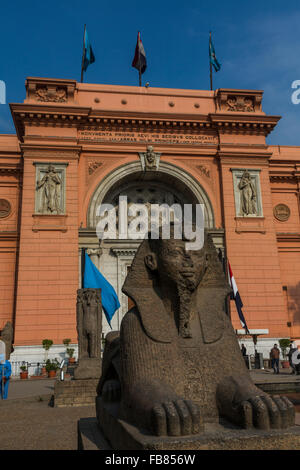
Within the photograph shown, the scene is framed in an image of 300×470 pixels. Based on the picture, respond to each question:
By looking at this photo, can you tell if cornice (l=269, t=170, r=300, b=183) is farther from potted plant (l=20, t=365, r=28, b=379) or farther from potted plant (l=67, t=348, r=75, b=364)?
potted plant (l=20, t=365, r=28, b=379)

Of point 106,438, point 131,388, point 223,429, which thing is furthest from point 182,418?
point 106,438

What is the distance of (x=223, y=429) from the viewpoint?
253 centimetres

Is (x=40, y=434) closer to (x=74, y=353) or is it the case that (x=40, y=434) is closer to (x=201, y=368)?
(x=201, y=368)

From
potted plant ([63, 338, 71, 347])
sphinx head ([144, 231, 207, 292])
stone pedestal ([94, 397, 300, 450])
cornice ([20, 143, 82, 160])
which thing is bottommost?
stone pedestal ([94, 397, 300, 450])

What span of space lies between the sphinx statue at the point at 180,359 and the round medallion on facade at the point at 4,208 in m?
17.1

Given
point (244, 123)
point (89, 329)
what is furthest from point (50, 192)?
point (244, 123)

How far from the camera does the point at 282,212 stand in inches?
847

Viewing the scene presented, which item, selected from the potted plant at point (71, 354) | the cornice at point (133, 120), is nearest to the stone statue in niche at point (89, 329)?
the potted plant at point (71, 354)

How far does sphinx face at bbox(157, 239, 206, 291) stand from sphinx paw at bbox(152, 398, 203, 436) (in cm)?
107

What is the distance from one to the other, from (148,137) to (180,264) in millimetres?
17167

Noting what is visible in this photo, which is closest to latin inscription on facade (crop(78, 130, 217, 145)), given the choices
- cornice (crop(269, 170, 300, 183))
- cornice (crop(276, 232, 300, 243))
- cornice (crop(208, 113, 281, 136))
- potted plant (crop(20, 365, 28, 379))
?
cornice (crop(208, 113, 281, 136))

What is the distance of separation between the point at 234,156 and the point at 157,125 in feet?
13.5

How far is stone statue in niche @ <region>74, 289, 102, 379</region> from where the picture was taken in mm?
9602

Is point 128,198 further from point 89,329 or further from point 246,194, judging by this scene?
point 89,329
